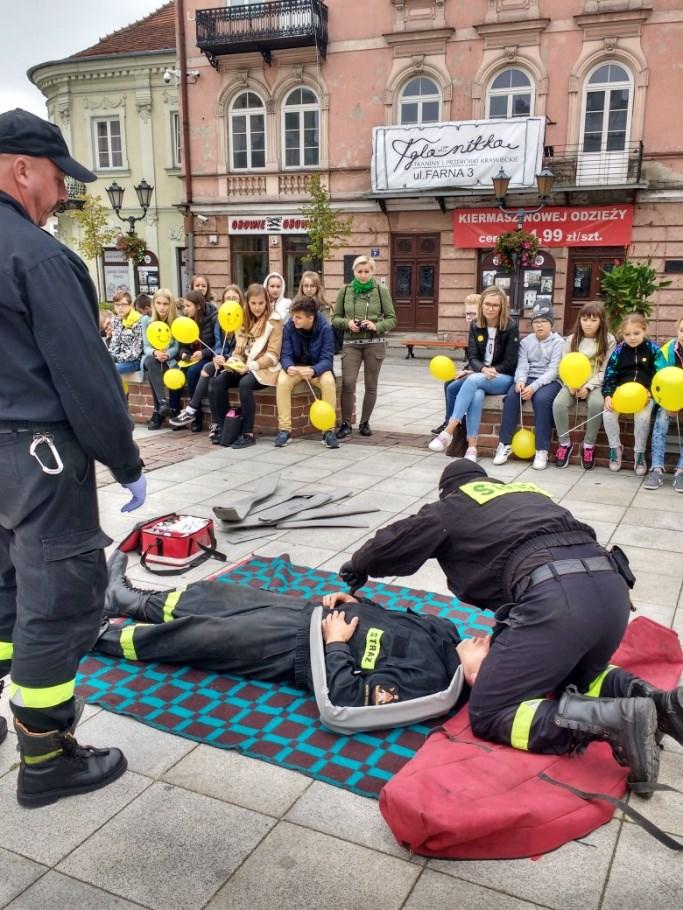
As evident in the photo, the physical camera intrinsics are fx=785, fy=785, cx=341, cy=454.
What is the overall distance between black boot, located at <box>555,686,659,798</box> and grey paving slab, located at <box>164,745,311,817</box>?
0.91 m

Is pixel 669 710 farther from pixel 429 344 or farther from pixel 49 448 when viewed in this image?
pixel 429 344

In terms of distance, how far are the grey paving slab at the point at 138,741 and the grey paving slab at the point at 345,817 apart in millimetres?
533

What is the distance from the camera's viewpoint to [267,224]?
71.7 feet

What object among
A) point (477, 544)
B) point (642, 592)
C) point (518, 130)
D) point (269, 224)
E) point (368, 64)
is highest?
point (368, 64)

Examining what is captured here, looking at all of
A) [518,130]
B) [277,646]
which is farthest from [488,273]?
[277,646]

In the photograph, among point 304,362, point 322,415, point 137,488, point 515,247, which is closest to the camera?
point 137,488

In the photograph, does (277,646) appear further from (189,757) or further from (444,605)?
(444,605)

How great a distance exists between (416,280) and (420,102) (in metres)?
4.42

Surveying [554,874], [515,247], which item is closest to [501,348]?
[554,874]

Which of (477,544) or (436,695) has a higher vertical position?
(477,544)

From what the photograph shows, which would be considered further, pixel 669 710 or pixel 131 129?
pixel 131 129

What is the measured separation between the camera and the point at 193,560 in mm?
4730

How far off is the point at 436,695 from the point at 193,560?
2236 millimetres

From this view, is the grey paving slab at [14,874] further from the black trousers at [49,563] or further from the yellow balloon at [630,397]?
the yellow balloon at [630,397]
